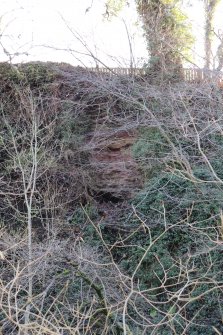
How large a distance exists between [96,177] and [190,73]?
305 cm

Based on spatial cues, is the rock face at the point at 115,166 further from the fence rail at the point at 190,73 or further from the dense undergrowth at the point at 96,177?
the fence rail at the point at 190,73

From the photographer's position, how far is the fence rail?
31.4 ft

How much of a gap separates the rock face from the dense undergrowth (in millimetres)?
85

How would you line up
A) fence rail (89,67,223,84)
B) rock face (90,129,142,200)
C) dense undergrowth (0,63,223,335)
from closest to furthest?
dense undergrowth (0,63,223,335), fence rail (89,67,223,84), rock face (90,129,142,200)

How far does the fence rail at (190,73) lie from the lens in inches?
377

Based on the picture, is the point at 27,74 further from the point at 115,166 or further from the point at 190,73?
the point at 190,73

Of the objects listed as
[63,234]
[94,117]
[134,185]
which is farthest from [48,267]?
[94,117]

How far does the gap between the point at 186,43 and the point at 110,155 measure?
2993 mm

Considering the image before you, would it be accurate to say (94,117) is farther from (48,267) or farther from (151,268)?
(48,267)

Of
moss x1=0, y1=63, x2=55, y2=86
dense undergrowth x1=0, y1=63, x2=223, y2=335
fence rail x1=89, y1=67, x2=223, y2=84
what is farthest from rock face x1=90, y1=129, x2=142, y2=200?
moss x1=0, y1=63, x2=55, y2=86

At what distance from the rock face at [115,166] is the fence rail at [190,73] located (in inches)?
50.9

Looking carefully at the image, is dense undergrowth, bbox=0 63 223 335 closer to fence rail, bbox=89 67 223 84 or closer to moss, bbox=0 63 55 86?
moss, bbox=0 63 55 86

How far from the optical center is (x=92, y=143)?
38.1 ft

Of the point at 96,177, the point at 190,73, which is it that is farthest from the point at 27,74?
the point at 190,73
